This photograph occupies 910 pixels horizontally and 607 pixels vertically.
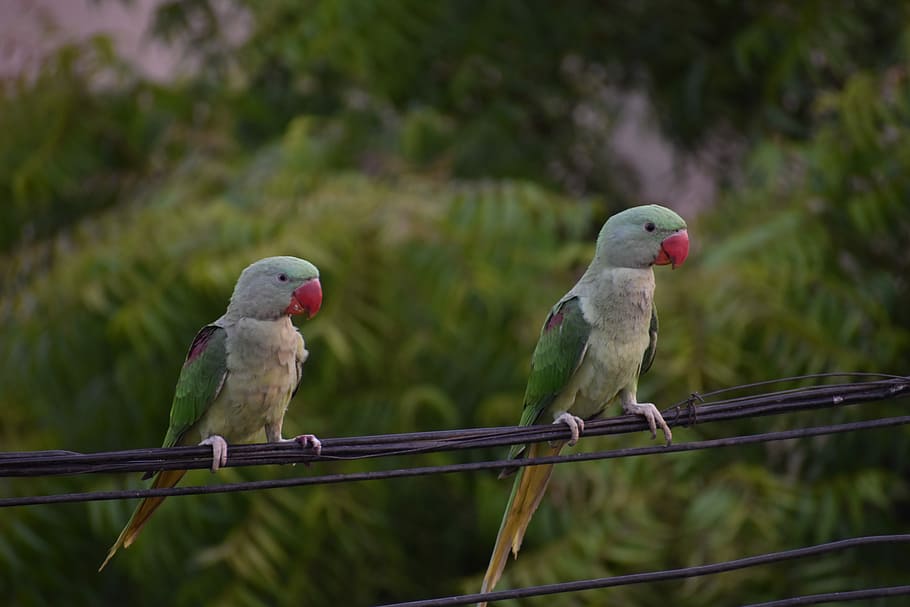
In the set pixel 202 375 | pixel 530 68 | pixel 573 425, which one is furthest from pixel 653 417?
pixel 530 68

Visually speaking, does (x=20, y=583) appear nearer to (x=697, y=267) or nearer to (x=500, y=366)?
(x=500, y=366)

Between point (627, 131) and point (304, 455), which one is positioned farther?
point (627, 131)

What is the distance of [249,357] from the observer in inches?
127

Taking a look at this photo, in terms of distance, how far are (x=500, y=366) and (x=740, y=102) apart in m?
2.93

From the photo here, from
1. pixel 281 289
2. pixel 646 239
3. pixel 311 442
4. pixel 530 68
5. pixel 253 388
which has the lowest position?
pixel 311 442

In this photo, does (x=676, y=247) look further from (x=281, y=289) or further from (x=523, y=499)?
(x=281, y=289)

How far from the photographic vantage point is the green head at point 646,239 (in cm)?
313

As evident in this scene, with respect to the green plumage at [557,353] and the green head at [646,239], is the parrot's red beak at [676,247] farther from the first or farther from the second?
the green plumage at [557,353]

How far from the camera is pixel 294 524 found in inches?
190

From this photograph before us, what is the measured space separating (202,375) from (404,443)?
936 millimetres

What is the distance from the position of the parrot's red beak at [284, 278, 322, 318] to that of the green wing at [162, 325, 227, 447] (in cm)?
24

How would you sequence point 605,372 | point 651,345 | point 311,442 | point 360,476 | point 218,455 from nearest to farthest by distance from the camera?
point 360,476
point 218,455
point 311,442
point 605,372
point 651,345

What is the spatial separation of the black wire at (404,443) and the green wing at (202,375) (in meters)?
0.53

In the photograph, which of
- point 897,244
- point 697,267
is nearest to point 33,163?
point 697,267
